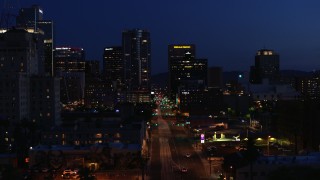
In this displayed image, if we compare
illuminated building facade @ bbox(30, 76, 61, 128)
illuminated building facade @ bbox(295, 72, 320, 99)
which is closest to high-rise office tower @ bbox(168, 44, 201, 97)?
illuminated building facade @ bbox(295, 72, 320, 99)

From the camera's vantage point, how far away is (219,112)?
86500mm

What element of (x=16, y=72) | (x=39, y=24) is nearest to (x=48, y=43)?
(x=39, y=24)

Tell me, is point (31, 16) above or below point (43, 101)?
above

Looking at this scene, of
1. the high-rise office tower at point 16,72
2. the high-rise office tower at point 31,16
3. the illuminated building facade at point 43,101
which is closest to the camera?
the high-rise office tower at point 16,72

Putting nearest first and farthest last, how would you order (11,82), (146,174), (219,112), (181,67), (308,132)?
(146,174) < (308,132) < (11,82) < (219,112) < (181,67)

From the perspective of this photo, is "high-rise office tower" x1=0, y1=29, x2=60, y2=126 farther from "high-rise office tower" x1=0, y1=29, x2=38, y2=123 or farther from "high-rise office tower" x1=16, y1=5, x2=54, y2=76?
"high-rise office tower" x1=16, y1=5, x2=54, y2=76

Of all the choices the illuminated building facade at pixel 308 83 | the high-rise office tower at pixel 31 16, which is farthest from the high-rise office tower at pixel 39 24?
the illuminated building facade at pixel 308 83

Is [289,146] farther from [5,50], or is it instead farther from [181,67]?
[181,67]

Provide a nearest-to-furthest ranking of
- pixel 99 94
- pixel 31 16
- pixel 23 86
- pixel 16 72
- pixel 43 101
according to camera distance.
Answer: pixel 23 86 < pixel 43 101 < pixel 16 72 < pixel 99 94 < pixel 31 16

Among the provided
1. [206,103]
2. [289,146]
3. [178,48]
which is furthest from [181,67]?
[289,146]

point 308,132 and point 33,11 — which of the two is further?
point 33,11

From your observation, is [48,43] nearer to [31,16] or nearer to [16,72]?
[31,16]

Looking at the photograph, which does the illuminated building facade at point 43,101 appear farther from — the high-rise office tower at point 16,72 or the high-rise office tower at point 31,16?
the high-rise office tower at point 31,16

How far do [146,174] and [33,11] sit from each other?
10719 cm
